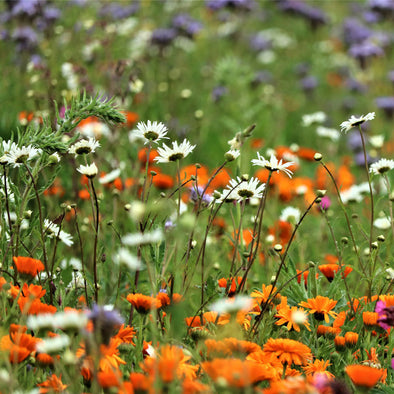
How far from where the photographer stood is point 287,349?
1.21m

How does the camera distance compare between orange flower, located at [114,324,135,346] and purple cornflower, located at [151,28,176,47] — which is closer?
orange flower, located at [114,324,135,346]

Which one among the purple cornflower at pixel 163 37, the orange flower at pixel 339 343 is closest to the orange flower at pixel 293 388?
the orange flower at pixel 339 343

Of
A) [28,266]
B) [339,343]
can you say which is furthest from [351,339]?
[28,266]

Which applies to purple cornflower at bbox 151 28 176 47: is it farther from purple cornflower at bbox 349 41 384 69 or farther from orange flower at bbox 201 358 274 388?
orange flower at bbox 201 358 274 388

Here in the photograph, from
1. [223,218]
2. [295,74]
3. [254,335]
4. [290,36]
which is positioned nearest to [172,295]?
[254,335]

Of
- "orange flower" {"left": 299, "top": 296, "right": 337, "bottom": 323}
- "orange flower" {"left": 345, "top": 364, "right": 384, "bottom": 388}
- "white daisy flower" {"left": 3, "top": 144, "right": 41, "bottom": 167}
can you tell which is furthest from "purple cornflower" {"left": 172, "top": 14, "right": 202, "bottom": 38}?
"orange flower" {"left": 345, "top": 364, "right": 384, "bottom": 388}

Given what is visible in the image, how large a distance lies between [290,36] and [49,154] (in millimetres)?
4888

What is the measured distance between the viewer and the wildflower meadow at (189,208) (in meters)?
1.10

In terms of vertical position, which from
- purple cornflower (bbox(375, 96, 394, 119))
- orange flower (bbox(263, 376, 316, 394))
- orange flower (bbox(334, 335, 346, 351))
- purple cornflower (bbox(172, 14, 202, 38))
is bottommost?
orange flower (bbox(263, 376, 316, 394))

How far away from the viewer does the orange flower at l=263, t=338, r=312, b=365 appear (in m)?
1.20

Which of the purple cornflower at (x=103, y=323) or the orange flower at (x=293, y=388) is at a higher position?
the purple cornflower at (x=103, y=323)

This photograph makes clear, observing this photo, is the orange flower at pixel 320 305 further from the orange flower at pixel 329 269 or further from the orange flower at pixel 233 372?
the orange flower at pixel 233 372

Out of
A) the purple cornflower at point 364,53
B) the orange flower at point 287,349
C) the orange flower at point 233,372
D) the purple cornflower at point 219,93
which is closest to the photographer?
the orange flower at point 233,372

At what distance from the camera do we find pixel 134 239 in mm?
1266
